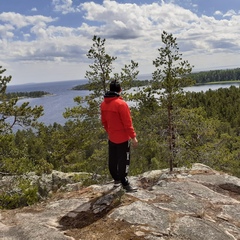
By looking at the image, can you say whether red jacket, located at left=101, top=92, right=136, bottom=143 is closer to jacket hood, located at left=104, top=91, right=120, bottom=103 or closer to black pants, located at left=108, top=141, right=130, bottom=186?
jacket hood, located at left=104, top=91, right=120, bottom=103

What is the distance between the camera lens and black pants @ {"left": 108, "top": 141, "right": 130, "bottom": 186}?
680 cm

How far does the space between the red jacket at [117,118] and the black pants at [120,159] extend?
171 millimetres

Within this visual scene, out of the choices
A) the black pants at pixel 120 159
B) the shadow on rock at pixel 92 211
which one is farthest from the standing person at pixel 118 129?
the shadow on rock at pixel 92 211

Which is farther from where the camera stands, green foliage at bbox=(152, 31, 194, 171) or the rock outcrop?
green foliage at bbox=(152, 31, 194, 171)

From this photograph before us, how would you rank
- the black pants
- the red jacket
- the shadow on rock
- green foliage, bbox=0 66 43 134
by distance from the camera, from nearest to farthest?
1. the shadow on rock
2. the red jacket
3. the black pants
4. green foliage, bbox=0 66 43 134

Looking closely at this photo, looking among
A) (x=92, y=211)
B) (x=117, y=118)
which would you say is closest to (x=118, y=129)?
(x=117, y=118)

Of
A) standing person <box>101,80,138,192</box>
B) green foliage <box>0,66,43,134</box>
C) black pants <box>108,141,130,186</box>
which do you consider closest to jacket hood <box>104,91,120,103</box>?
standing person <box>101,80,138,192</box>

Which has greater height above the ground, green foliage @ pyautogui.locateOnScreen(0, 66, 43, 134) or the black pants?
green foliage @ pyautogui.locateOnScreen(0, 66, 43, 134)

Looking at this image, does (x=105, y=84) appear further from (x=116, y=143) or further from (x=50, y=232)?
(x=50, y=232)

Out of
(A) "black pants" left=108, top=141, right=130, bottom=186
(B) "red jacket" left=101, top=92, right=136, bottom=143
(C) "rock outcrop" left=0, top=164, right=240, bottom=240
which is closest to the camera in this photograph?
(C) "rock outcrop" left=0, top=164, right=240, bottom=240

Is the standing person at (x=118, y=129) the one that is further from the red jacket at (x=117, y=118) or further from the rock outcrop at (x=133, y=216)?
the rock outcrop at (x=133, y=216)

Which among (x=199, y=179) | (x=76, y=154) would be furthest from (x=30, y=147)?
(x=199, y=179)

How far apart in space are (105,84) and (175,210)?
9.47m

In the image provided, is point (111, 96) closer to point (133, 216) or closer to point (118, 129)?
point (118, 129)
